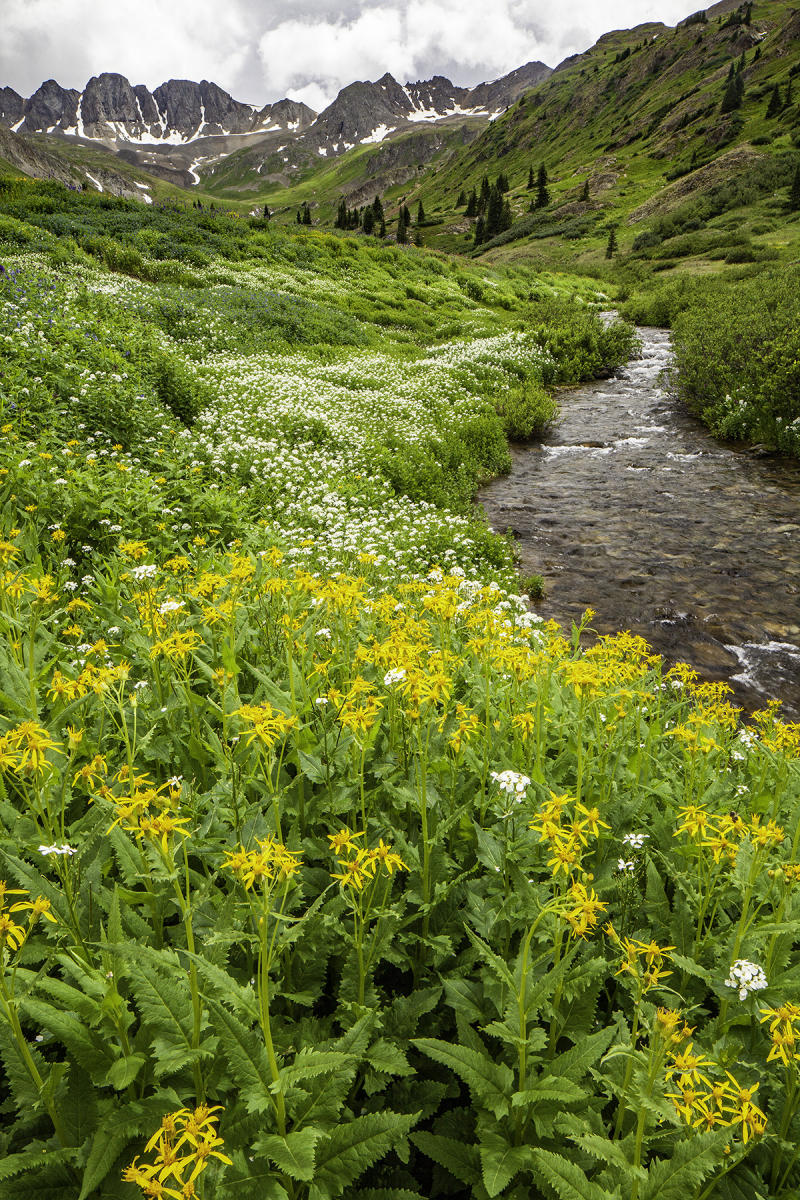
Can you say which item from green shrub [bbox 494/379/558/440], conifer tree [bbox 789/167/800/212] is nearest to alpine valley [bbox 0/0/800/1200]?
green shrub [bbox 494/379/558/440]

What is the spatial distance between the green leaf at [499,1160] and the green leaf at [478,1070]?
0.08 meters

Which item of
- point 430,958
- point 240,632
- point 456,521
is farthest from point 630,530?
point 430,958

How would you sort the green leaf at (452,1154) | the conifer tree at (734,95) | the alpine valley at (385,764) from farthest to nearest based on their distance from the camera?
the conifer tree at (734,95), the green leaf at (452,1154), the alpine valley at (385,764)

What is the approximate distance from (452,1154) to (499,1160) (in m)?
0.21

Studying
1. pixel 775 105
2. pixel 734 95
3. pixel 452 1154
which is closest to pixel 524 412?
pixel 452 1154

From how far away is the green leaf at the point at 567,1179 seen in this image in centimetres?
171

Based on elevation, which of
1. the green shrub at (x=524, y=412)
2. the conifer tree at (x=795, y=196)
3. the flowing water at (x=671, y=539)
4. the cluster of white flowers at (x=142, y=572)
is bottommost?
the flowing water at (x=671, y=539)

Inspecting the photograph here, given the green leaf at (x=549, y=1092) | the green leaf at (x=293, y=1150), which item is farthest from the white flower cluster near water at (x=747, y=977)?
the green leaf at (x=293, y=1150)

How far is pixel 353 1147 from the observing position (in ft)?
6.02

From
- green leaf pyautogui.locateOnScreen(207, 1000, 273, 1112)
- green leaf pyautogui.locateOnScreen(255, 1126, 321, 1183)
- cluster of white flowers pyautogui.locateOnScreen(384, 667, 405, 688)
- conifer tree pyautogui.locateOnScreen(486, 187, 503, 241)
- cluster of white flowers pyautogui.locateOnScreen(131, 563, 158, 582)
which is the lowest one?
green leaf pyautogui.locateOnScreen(255, 1126, 321, 1183)

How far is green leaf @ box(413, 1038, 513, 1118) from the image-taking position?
2008mm

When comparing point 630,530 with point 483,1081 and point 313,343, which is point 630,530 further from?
point 313,343

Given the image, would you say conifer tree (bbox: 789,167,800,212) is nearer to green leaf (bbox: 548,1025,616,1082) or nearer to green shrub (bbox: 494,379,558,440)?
green shrub (bbox: 494,379,558,440)

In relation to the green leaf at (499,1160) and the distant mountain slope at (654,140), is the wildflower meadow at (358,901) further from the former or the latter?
the distant mountain slope at (654,140)
